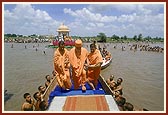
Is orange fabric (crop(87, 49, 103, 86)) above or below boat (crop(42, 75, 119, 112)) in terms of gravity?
above

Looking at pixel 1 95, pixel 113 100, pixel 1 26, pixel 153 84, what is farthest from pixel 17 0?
pixel 153 84

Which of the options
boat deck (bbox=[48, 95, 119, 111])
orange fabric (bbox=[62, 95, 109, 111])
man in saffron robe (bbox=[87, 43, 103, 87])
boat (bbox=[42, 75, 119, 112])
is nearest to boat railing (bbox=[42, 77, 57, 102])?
boat (bbox=[42, 75, 119, 112])

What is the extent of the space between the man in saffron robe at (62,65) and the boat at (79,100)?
0.52ft

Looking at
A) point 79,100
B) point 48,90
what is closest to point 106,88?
point 79,100

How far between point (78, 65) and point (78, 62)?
0.06 meters

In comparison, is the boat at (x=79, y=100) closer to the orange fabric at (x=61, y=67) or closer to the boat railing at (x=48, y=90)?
the boat railing at (x=48, y=90)

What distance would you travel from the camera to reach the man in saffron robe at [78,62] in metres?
5.21

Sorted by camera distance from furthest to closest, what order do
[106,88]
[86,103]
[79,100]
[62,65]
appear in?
[106,88], [62,65], [79,100], [86,103]

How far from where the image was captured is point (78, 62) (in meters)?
5.21

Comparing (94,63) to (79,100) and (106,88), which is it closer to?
(106,88)

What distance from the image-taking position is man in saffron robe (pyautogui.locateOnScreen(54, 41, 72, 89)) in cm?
516

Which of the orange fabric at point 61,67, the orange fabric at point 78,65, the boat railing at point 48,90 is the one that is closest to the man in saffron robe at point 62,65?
the orange fabric at point 61,67

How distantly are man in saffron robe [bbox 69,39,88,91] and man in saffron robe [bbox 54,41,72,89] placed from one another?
0.11 m

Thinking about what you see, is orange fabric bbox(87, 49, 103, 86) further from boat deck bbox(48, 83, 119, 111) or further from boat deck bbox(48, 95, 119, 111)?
boat deck bbox(48, 95, 119, 111)
